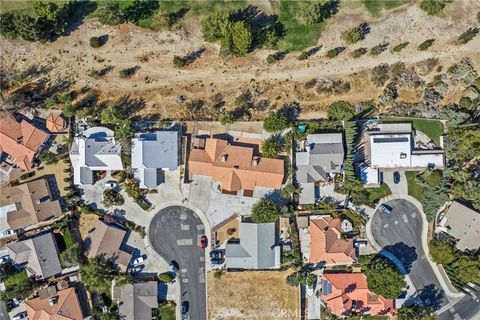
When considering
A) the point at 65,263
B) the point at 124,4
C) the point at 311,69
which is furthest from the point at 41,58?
the point at 311,69

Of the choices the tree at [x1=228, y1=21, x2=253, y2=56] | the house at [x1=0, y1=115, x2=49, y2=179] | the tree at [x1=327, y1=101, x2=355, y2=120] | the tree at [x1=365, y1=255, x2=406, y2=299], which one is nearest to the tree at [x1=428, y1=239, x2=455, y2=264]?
the tree at [x1=365, y1=255, x2=406, y2=299]

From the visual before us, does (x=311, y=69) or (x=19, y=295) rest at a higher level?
(x=311, y=69)

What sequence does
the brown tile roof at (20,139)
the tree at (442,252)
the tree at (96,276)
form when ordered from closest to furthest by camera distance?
the tree at (96,276) < the tree at (442,252) < the brown tile roof at (20,139)

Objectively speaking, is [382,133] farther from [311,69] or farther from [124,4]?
[124,4]

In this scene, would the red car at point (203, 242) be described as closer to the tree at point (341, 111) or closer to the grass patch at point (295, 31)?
the tree at point (341, 111)

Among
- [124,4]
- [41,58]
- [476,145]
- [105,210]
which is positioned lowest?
[105,210]

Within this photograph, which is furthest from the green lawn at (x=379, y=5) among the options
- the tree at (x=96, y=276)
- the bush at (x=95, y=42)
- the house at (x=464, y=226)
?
the tree at (x=96, y=276)

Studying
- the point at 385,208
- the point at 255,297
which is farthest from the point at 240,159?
the point at 385,208

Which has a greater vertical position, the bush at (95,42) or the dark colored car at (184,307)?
the bush at (95,42)
